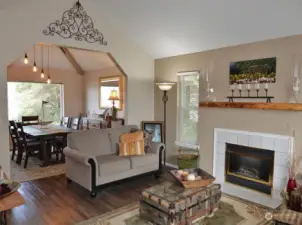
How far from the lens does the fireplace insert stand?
3695 millimetres

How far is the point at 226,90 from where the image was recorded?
4141 mm

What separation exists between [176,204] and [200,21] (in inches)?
108

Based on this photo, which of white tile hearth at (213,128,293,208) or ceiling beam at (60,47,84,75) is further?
ceiling beam at (60,47,84,75)

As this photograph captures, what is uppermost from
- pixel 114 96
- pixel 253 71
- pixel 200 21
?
pixel 200 21

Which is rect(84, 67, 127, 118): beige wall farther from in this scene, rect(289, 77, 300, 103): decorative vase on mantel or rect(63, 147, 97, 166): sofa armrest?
rect(289, 77, 300, 103): decorative vase on mantel

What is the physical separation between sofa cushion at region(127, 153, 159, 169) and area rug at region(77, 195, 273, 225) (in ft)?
2.60

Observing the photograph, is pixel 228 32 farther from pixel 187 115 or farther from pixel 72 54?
pixel 72 54

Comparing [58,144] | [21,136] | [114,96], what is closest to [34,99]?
[21,136]

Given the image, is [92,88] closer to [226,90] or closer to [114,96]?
[114,96]

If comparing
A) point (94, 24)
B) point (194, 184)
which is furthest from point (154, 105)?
point (194, 184)

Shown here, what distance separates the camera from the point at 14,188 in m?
2.46

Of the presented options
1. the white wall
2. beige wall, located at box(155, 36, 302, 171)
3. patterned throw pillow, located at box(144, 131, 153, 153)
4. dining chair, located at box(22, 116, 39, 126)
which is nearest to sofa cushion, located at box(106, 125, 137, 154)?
patterned throw pillow, located at box(144, 131, 153, 153)

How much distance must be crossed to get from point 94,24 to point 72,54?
3.10 m

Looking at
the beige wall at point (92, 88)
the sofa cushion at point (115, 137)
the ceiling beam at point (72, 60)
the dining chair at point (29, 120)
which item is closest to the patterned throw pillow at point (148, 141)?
the sofa cushion at point (115, 137)
